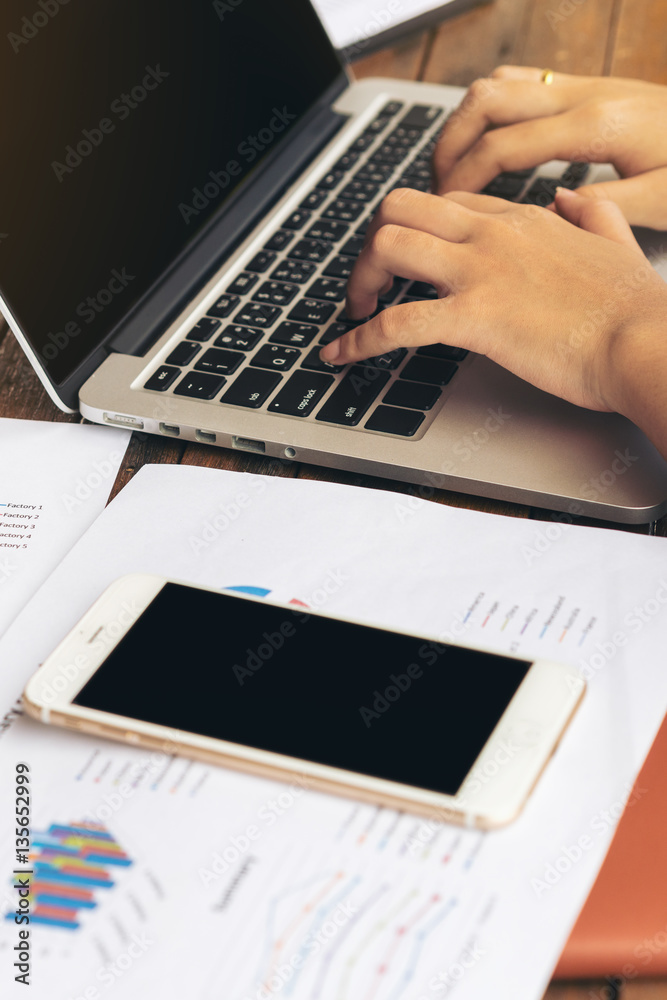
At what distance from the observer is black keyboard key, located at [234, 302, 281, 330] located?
2.40 feet

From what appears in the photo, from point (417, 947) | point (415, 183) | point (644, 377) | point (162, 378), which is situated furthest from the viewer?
point (415, 183)

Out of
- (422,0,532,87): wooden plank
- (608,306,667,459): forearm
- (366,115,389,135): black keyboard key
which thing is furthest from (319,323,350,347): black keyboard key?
(422,0,532,87): wooden plank

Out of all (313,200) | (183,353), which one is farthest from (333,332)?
(313,200)

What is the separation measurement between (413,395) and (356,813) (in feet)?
1.03

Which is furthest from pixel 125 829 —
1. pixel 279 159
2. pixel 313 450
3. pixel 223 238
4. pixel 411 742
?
pixel 279 159

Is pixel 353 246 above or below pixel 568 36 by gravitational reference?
Result: below

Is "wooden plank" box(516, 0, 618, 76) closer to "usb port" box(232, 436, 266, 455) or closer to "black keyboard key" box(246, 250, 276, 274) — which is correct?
"black keyboard key" box(246, 250, 276, 274)

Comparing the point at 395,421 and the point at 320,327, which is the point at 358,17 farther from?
the point at 395,421

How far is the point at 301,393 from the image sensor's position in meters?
0.66

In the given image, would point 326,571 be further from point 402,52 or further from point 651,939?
point 402,52

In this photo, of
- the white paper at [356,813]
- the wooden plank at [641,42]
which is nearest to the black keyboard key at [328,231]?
the white paper at [356,813]

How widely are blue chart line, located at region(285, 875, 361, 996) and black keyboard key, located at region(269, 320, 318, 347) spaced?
42 centimetres

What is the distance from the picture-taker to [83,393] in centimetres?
69

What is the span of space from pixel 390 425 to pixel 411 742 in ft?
0.84
